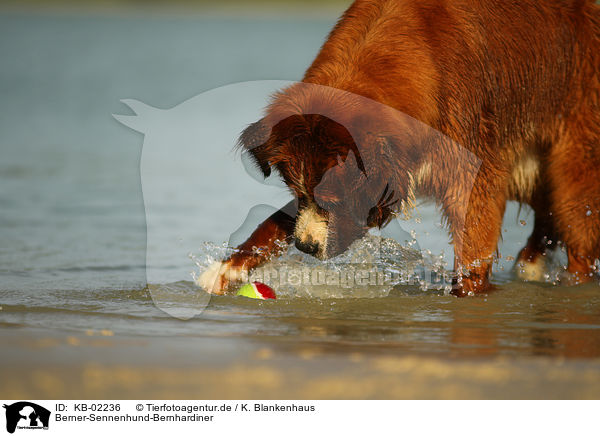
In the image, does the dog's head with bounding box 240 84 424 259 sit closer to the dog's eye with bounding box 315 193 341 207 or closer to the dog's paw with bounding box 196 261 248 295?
the dog's eye with bounding box 315 193 341 207

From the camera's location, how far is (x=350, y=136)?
405 centimetres

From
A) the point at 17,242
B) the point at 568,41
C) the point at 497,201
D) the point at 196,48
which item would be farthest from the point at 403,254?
the point at 196,48

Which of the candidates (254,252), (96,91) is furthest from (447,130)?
(96,91)

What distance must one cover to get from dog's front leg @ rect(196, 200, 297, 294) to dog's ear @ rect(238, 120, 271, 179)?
1.84 feet

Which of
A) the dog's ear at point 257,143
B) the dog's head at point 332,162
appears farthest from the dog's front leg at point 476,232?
the dog's ear at point 257,143

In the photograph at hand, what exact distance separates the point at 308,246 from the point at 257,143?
59 cm

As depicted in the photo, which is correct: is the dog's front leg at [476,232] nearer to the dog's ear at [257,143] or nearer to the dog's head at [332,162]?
the dog's head at [332,162]

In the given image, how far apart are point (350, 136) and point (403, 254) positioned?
4.82 feet

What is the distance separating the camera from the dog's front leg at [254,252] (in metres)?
5.00

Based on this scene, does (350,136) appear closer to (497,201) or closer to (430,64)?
(430,64)

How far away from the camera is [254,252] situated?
16.7ft
